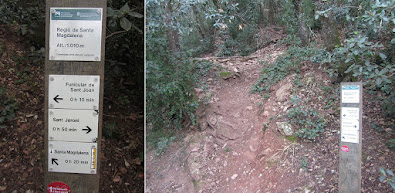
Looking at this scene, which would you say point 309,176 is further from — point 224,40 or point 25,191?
point 224,40

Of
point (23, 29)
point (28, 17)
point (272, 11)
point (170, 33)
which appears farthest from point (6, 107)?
point (272, 11)

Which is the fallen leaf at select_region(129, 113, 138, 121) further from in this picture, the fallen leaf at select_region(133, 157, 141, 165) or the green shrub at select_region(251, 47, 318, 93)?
the green shrub at select_region(251, 47, 318, 93)

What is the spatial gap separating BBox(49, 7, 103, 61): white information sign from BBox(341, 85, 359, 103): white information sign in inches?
92.5

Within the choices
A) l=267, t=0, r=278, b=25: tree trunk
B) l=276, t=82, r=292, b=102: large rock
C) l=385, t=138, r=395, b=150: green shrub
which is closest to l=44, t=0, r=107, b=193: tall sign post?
l=385, t=138, r=395, b=150: green shrub

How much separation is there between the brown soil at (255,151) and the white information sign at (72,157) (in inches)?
114

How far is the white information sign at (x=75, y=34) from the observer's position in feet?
5.04

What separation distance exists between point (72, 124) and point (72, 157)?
0.22 metres

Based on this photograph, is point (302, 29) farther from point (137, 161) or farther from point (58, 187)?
point (58, 187)

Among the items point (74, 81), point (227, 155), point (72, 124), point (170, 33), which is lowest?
point (227, 155)

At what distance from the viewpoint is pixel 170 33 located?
493 cm

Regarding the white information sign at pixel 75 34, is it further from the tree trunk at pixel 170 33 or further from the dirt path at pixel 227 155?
the dirt path at pixel 227 155

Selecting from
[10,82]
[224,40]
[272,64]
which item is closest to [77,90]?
[10,82]

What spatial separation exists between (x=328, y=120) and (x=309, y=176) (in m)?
1.10

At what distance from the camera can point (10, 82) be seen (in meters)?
2.85
